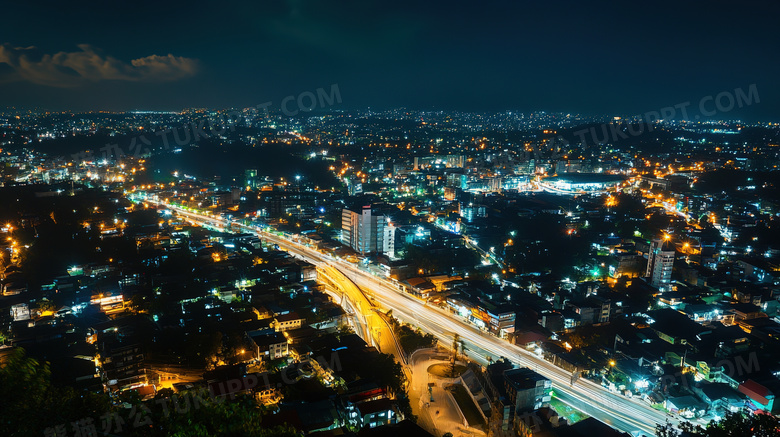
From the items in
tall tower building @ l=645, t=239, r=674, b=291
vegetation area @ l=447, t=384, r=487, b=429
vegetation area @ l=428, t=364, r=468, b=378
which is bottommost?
vegetation area @ l=447, t=384, r=487, b=429

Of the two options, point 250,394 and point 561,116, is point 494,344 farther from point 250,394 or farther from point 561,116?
point 561,116

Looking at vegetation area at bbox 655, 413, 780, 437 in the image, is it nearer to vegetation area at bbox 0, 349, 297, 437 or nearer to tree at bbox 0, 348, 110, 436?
vegetation area at bbox 0, 349, 297, 437

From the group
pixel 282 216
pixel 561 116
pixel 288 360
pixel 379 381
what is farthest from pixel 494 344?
pixel 561 116

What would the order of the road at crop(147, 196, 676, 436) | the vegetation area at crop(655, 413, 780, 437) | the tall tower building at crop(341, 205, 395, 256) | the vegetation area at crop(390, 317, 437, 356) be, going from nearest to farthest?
the vegetation area at crop(655, 413, 780, 437)
the road at crop(147, 196, 676, 436)
the vegetation area at crop(390, 317, 437, 356)
the tall tower building at crop(341, 205, 395, 256)

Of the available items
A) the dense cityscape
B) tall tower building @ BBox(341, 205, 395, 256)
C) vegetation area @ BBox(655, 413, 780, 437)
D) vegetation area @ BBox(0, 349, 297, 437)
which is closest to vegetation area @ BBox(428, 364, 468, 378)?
the dense cityscape

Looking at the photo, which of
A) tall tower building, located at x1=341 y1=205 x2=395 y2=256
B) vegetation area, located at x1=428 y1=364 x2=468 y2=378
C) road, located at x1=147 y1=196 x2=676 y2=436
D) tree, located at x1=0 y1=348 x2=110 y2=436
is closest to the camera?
tree, located at x1=0 y1=348 x2=110 y2=436

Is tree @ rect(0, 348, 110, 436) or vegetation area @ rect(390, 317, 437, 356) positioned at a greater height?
tree @ rect(0, 348, 110, 436)
